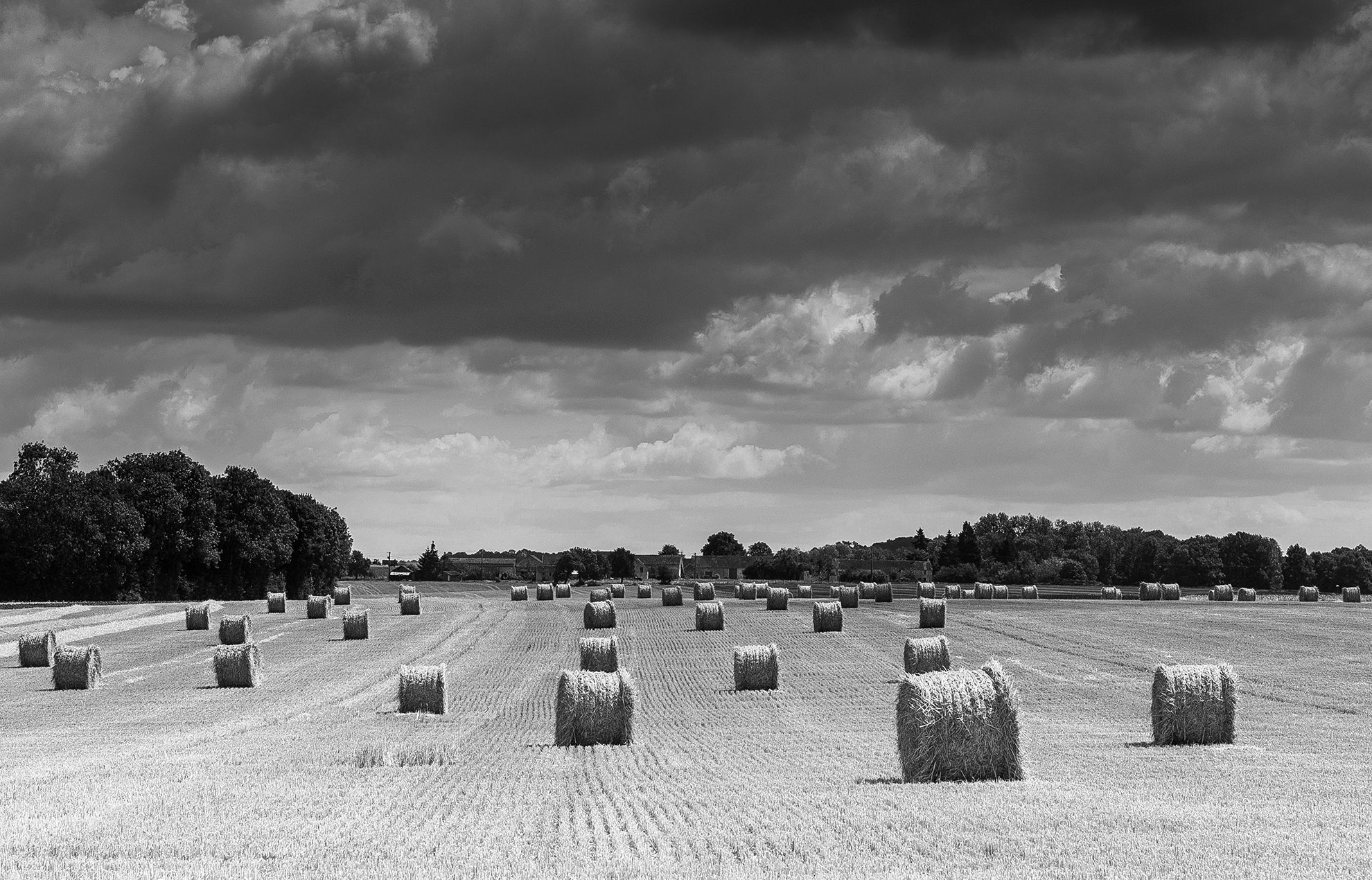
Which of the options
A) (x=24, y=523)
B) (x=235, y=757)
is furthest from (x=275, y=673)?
(x=24, y=523)

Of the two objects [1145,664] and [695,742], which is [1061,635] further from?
[695,742]

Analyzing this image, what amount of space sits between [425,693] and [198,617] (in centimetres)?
3644

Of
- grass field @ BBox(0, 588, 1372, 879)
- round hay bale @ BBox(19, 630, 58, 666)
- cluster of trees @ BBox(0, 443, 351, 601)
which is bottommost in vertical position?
grass field @ BBox(0, 588, 1372, 879)

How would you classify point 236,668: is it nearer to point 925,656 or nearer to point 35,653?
point 35,653

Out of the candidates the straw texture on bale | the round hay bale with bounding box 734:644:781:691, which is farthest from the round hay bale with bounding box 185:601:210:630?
the round hay bale with bounding box 734:644:781:691

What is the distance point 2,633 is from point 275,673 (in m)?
24.6

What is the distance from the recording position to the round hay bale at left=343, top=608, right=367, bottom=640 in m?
60.5

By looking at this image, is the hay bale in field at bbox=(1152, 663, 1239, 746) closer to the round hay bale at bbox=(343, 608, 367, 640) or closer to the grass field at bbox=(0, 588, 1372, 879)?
the grass field at bbox=(0, 588, 1372, 879)

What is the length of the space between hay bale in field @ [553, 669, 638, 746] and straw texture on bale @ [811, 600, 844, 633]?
113ft

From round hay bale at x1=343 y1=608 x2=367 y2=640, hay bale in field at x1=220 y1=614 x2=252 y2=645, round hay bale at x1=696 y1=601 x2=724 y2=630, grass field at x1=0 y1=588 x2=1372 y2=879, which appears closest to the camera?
grass field at x1=0 y1=588 x2=1372 y2=879

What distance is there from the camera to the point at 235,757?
78.4ft

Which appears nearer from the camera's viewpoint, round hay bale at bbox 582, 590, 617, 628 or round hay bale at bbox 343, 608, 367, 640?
round hay bale at bbox 343, 608, 367, 640

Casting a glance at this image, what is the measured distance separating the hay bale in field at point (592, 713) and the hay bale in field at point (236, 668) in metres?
16.9

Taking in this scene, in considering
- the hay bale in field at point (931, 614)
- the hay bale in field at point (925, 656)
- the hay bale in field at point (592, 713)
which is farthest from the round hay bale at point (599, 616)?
the hay bale in field at point (592, 713)
